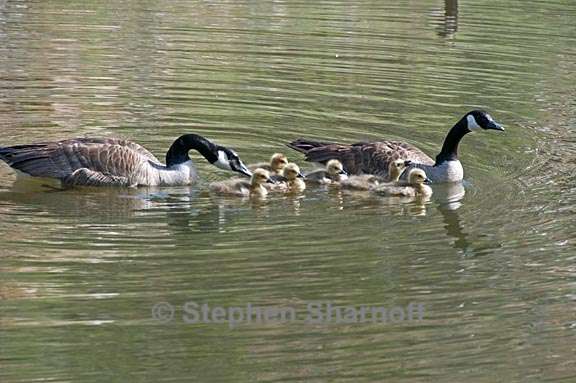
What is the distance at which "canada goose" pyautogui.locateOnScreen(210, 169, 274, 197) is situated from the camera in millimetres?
12750

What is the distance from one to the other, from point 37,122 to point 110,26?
643 centimetres

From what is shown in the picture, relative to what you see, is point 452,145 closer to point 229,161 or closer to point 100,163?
point 229,161

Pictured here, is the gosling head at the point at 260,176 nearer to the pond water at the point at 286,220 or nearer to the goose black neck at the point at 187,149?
the pond water at the point at 286,220

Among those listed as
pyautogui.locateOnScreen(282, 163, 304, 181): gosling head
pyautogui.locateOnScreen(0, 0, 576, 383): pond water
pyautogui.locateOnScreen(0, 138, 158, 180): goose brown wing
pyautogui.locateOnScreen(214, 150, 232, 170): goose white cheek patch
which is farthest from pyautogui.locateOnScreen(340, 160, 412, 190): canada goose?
pyautogui.locateOnScreen(0, 138, 158, 180): goose brown wing

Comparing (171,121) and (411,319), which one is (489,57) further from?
(411,319)

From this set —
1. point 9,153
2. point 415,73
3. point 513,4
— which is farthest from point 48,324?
point 513,4

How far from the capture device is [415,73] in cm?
1870

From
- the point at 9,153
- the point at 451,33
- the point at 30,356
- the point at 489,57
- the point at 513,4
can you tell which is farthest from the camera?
the point at 513,4

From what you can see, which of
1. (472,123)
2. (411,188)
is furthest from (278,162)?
(472,123)

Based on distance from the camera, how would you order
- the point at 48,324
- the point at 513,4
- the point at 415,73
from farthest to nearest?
1. the point at 513,4
2. the point at 415,73
3. the point at 48,324

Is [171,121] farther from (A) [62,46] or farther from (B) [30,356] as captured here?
(B) [30,356]

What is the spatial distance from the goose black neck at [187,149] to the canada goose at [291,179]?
79 centimetres

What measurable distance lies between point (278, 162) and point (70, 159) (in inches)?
77.9

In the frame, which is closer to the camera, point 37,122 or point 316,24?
point 37,122
